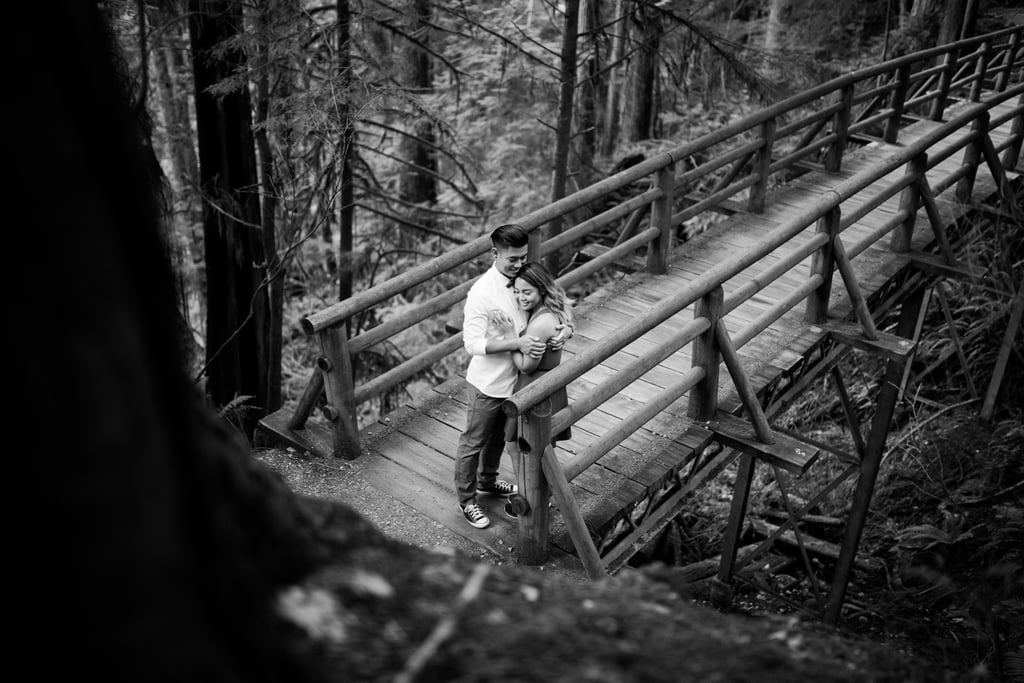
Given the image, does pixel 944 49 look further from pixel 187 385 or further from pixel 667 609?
pixel 187 385

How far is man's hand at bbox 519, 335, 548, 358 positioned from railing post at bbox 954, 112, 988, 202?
7577 millimetres

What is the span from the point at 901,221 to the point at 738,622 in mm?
7298

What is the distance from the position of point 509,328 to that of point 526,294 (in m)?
0.24

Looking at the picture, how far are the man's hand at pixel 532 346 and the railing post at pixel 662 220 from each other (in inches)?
152

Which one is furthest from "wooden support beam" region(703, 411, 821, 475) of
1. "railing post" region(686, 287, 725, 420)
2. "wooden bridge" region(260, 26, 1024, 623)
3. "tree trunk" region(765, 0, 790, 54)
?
"tree trunk" region(765, 0, 790, 54)

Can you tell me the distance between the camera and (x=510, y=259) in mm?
4648

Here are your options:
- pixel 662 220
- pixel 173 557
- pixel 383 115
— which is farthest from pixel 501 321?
pixel 383 115

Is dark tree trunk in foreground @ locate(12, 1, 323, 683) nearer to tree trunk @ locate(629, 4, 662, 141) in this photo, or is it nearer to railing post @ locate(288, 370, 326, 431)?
railing post @ locate(288, 370, 326, 431)

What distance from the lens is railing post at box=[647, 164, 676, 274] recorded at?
800 cm

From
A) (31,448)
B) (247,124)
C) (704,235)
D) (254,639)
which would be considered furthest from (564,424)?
(247,124)

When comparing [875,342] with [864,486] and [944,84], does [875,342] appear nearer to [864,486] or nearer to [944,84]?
[864,486]

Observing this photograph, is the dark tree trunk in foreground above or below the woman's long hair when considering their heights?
above

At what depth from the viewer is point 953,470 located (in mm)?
10227

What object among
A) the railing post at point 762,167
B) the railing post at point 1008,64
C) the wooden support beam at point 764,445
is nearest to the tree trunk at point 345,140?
the wooden support beam at point 764,445
